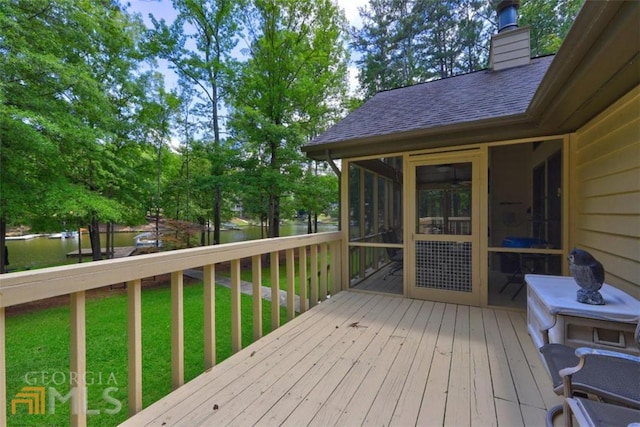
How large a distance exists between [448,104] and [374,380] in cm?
394

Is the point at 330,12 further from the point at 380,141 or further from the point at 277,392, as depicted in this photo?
the point at 277,392

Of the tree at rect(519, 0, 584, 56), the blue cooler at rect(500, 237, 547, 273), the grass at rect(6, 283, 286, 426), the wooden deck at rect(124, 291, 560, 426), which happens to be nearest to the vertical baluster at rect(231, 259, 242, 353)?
the wooden deck at rect(124, 291, 560, 426)

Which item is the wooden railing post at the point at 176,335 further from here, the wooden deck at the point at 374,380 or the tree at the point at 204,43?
the tree at the point at 204,43

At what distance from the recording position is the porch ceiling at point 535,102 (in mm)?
1464

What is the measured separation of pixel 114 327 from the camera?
4566 millimetres

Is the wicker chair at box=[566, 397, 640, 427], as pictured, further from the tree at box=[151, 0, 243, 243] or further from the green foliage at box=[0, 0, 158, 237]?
the tree at box=[151, 0, 243, 243]

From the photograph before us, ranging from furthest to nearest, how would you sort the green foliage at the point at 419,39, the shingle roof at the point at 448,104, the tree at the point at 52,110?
1. the green foliage at the point at 419,39
2. the tree at the point at 52,110
3. the shingle roof at the point at 448,104

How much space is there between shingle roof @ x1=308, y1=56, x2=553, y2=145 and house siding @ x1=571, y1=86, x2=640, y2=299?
78 centimetres

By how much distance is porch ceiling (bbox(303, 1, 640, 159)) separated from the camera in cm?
146

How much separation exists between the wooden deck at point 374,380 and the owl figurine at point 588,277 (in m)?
0.65

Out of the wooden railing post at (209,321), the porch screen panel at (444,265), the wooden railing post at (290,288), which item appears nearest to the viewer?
the wooden railing post at (209,321)

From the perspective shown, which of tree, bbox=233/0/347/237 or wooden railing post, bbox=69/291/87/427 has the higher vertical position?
tree, bbox=233/0/347/237

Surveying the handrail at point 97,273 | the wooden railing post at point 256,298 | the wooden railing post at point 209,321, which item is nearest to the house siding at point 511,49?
the wooden railing post at point 256,298

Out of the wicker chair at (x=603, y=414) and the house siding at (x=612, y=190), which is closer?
the wicker chair at (x=603, y=414)
